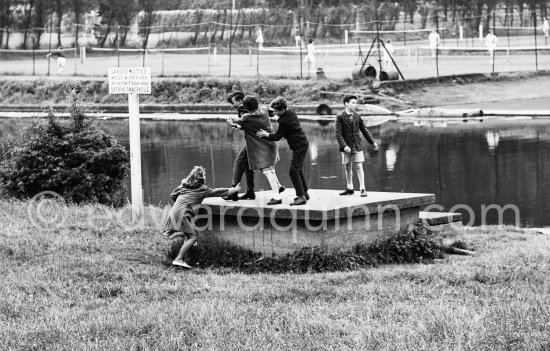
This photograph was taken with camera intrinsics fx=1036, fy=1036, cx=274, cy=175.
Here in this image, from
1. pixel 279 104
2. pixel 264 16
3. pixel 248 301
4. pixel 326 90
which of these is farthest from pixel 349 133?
pixel 264 16

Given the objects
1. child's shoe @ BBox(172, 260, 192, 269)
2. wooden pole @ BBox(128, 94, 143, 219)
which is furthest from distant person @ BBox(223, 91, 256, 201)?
wooden pole @ BBox(128, 94, 143, 219)

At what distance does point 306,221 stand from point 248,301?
108 inches

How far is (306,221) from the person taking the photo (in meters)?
12.6

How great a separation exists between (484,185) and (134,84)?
8.45 m

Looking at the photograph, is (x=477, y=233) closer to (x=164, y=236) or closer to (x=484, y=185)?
(x=164, y=236)

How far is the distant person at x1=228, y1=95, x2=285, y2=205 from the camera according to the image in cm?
1335

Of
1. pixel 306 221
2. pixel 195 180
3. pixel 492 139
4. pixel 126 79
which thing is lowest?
pixel 492 139

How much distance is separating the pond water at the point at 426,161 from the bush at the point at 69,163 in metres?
2.50

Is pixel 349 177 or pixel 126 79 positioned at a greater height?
pixel 126 79

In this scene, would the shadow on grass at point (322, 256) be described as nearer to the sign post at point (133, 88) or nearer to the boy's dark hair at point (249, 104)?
the boy's dark hair at point (249, 104)

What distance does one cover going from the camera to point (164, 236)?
14.1 meters

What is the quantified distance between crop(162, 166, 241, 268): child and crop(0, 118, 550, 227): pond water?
6282 mm

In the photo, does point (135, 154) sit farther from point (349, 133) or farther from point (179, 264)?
point (179, 264)

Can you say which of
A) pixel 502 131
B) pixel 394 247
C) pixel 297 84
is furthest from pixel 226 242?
pixel 297 84
